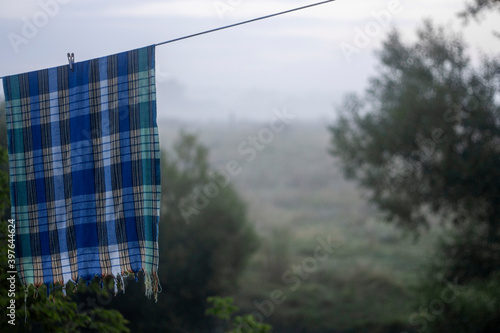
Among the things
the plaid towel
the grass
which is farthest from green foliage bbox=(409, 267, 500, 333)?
the plaid towel

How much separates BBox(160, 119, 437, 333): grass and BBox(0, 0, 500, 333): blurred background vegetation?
0.05 metres

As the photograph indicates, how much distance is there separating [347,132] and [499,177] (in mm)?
2065

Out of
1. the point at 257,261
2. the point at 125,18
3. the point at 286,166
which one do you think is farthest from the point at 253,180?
the point at 125,18

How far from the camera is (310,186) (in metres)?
19.0

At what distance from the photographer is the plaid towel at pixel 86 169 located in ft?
6.34

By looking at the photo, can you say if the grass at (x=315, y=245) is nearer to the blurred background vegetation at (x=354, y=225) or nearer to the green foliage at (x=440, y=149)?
the blurred background vegetation at (x=354, y=225)

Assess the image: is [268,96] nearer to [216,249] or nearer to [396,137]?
[216,249]

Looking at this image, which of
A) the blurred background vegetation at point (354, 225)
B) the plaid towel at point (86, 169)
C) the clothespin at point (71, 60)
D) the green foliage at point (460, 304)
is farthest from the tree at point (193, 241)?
the clothespin at point (71, 60)

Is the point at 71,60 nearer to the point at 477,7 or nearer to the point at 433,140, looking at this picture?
the point at 477,7
